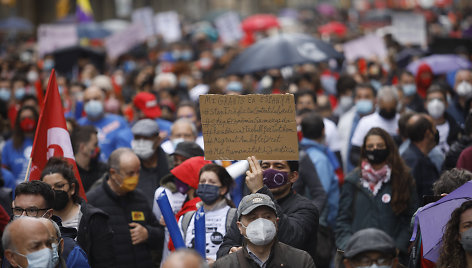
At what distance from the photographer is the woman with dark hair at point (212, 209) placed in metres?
5.95

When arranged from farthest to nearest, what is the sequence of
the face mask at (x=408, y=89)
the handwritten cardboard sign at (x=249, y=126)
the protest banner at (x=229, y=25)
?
1. the protest banner at (x=229, y=25)
2. the face mask at (x=408, y=89)
3. the handwritten cardboard sign at (x=249, y=126)

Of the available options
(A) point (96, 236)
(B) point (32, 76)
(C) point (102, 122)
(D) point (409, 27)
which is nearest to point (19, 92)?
(B) point (32, 76)

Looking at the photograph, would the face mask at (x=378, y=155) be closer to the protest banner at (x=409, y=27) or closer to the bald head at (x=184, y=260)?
the bald head at (x=184, y=260)

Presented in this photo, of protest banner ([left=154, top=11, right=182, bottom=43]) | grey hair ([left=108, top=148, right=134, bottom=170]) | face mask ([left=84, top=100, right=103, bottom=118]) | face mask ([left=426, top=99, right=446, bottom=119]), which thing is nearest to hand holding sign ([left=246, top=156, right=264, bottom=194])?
grey hair ([left=108, top=148, right=134, bottom=170])

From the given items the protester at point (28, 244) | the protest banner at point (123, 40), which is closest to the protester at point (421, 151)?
the protester at point (28, 244)

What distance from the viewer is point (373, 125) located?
910 cm

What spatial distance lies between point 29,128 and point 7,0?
21.2m

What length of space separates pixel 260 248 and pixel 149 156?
10.5ft

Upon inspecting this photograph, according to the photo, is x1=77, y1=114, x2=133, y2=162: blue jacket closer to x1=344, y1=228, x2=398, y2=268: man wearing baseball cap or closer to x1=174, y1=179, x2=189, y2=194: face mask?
x1=174, y1=179, x2=189, y2=194: face mask

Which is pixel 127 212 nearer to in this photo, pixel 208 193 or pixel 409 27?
pixel 208 193

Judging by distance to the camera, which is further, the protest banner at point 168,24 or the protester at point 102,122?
the protest banner at point 168,24

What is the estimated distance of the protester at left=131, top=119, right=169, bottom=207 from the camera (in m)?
7.82

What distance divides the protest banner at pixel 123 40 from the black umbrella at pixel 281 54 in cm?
648

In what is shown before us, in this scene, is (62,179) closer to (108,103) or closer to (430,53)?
(108,103)
